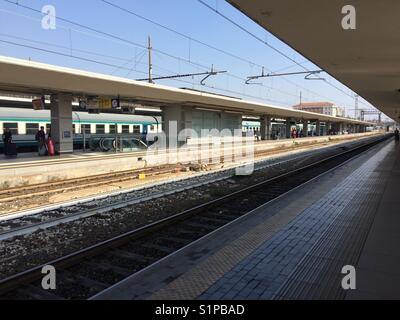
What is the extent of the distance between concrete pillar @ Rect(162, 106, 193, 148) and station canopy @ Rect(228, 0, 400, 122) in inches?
652

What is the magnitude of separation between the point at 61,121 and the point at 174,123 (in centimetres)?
1004

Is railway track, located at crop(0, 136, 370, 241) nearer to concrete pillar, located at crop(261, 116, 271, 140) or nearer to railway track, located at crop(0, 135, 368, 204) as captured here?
railway track, located at crop(0, 135, 368, 204)

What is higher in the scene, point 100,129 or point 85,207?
point 100,129

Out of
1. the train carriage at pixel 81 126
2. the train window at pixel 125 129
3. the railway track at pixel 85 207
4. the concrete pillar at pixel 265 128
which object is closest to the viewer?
Answer: the railway track at pixel 85 207

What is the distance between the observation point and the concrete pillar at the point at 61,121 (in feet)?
64.1

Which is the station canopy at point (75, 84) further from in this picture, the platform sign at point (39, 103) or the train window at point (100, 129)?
the train window at point (100, 129)

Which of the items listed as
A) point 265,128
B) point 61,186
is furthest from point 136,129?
point 265,128

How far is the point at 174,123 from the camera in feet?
92.5

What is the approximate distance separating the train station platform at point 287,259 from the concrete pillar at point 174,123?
64.2ft

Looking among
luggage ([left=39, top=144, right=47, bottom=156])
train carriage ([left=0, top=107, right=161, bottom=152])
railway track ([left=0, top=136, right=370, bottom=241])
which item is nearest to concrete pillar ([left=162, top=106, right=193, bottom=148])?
train carriage ([left=0, top=107, right=161, bottom=152])

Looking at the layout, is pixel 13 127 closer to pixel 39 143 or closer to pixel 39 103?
pixel 39 143

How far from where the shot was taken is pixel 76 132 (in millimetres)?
26547

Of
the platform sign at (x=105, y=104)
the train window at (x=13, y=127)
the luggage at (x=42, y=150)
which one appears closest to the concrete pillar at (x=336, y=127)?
the platform sign at (x=105, y=104)
